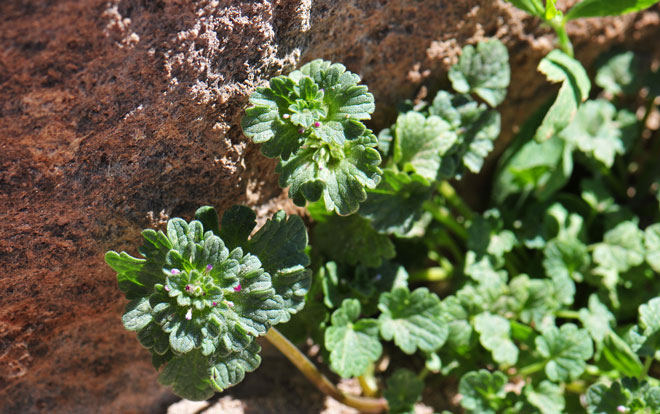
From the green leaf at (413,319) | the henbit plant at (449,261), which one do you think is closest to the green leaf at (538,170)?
the henbit plant at (449,261)

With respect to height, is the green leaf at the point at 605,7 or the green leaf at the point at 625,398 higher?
the green leaf at the point at 605,7

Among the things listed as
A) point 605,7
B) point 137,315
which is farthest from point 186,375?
point 605,7

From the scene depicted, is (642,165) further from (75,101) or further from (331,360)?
(75,101)

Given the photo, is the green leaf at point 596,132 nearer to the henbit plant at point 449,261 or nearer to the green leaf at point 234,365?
the henbit plant at point 449,261

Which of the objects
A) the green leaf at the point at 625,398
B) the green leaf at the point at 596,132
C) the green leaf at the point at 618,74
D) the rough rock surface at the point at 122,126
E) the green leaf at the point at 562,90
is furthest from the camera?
the green leaf at the point at 618,74

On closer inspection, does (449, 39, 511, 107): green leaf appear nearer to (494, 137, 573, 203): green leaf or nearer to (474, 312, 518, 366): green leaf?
(494, 137, 573, 203): green leaf

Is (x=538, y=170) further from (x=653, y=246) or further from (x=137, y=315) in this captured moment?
(x=137, y=315)

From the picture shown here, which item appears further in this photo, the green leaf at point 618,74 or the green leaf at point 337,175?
the green leaf at point 618,74

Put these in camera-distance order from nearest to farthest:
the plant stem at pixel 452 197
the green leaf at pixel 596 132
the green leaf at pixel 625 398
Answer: the green leaf at pixel 625 398 < the plant stem at pixel 452 197 < the green leaf at pixel 596 132
